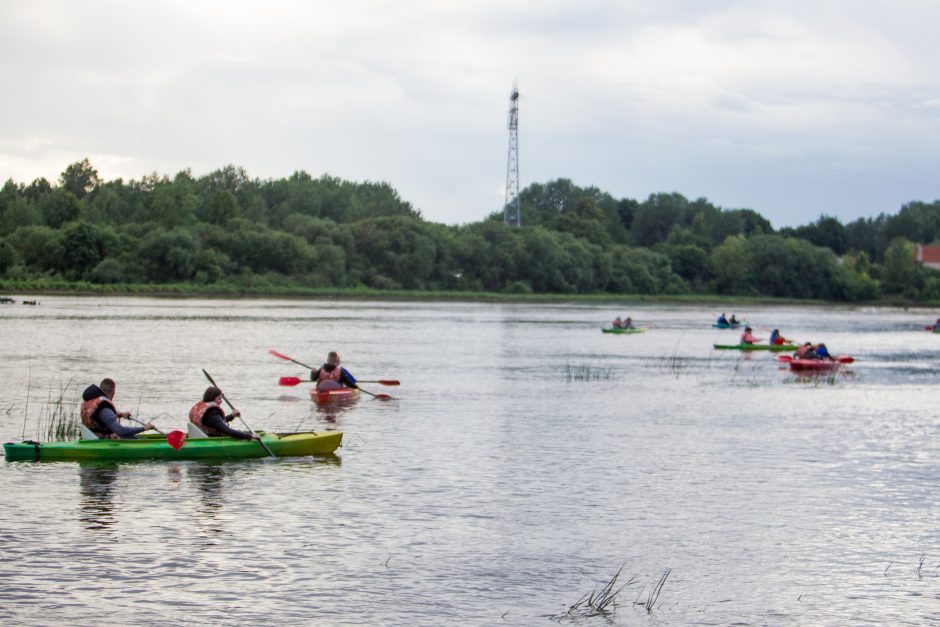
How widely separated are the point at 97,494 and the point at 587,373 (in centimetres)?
2783

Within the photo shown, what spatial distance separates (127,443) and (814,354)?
33536 mm

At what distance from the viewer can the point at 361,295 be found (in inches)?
5192

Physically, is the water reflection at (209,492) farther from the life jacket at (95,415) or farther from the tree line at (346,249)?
the tree line at (346,249)

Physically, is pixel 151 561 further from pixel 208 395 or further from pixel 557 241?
pixel 557 241

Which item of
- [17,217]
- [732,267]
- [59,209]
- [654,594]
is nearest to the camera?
[654,594]

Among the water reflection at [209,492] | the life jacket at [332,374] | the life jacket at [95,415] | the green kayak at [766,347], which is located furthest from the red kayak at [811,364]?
the life jacket at [95,415]

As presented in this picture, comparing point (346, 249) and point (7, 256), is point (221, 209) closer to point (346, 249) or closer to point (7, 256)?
point (346, 249)

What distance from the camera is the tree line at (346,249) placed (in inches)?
4606

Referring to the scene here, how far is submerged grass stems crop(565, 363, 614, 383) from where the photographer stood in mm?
43688

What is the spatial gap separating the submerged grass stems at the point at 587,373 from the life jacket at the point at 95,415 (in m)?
23.1

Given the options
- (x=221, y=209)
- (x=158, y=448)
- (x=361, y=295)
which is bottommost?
(x=158, y=448)

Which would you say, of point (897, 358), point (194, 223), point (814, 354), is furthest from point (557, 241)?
point (814, 354)

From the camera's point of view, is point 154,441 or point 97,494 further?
point 154,441

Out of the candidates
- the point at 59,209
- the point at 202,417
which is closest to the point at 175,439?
the point at 202,417
